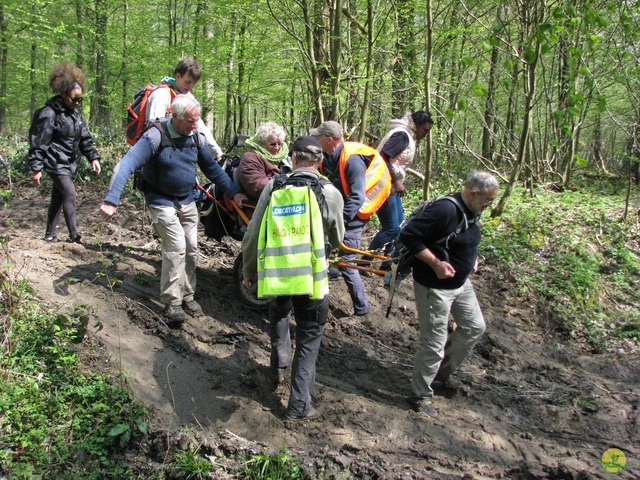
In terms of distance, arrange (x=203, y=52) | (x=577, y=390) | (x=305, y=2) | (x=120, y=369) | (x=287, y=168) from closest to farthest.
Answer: (x=120, y=369), (x=577, y=390), (x=287, y=168), (x=305, y=2), (x=203, y=52)

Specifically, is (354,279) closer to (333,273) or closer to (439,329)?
(333,273)

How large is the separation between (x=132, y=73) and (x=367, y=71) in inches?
529

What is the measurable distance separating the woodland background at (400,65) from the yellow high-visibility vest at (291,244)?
2.41 m

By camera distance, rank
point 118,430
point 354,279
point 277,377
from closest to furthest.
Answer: point 118,430 < point 277,377 < point 354,279

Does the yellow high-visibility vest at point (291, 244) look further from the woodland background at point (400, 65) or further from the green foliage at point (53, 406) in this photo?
the woodland background at point (400, 65)

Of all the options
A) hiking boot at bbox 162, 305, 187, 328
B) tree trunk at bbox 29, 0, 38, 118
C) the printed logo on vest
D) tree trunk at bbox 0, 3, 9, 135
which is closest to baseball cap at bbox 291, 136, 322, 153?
the printed logo on vest

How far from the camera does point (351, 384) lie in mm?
4621

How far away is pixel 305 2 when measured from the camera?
8.50 meters

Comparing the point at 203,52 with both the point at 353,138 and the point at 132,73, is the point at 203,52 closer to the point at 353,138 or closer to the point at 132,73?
the point at 132,73

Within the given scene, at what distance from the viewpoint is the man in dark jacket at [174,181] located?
14.1 feet

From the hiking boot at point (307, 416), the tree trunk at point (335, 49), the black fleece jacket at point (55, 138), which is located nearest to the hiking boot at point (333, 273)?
the hiking boot at point (307, 416)

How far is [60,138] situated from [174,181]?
2222 mm

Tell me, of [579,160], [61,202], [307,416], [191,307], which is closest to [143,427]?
[307,416]

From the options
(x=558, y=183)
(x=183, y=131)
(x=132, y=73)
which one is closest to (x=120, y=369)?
(x=183, y=131)
